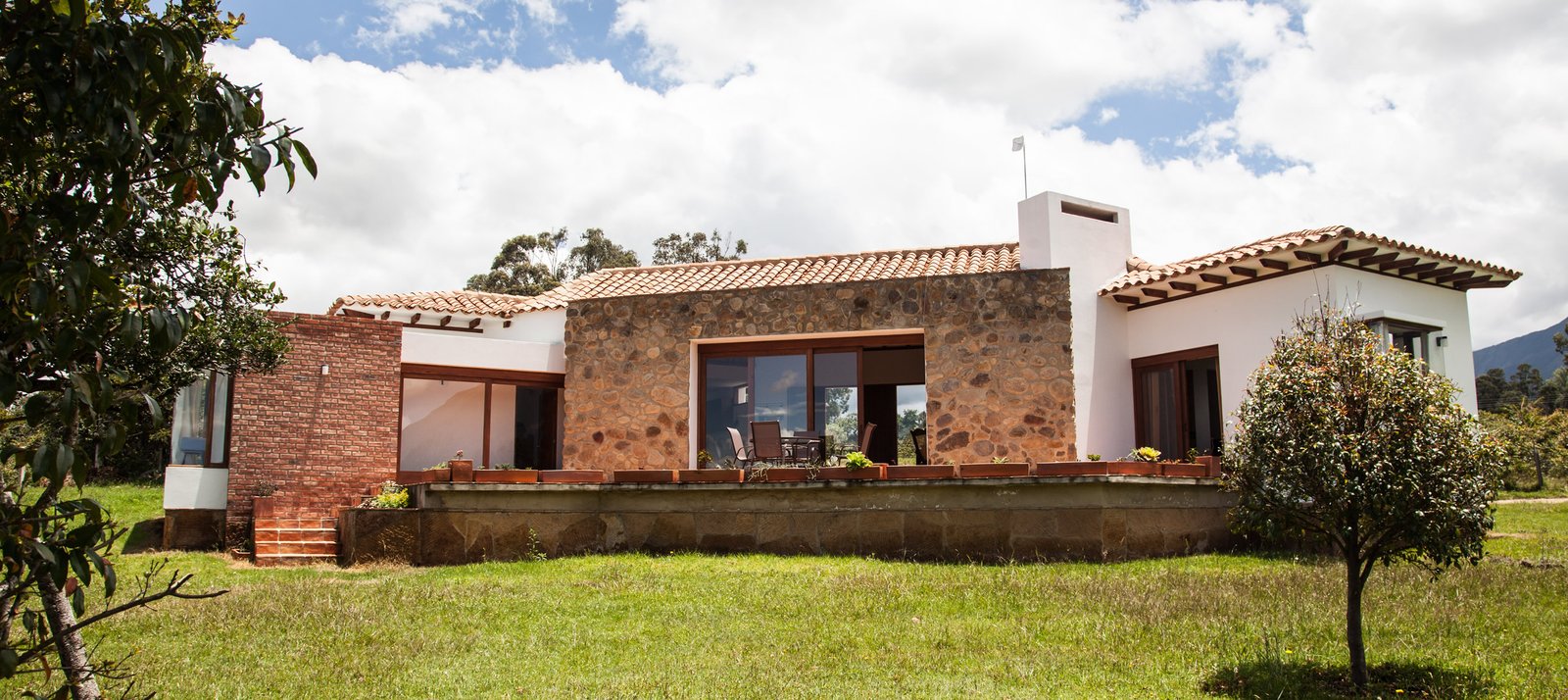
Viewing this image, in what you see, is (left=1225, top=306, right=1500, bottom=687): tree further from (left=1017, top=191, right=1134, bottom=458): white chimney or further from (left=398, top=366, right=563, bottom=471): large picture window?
(left=398, top=366, right=563, bottom=471): large picture window

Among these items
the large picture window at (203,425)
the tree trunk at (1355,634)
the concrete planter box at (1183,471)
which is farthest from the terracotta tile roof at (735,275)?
the tree trunk at (1355,634)

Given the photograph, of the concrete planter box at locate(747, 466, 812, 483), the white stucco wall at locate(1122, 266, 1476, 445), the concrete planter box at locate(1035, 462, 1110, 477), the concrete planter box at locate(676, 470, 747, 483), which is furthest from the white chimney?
the concrete planter box at locate(676, 470, 747, 483)

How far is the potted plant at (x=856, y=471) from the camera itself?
39.0 feet

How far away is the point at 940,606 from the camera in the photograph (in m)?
8.61

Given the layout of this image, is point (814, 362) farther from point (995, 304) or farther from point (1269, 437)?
point (1269, 437)

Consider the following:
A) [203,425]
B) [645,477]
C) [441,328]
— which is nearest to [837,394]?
[645,477]

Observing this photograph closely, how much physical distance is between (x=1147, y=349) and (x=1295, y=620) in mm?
7263

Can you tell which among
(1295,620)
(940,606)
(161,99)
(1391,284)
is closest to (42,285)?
(161,99)

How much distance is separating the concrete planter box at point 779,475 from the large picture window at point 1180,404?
18.0 feet

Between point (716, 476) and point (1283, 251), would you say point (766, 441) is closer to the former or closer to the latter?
point (716, 476)

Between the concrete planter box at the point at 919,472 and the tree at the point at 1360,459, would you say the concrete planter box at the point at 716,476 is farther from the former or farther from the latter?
the tree at the point at 1360,459

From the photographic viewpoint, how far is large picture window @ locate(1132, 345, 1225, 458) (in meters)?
14.3

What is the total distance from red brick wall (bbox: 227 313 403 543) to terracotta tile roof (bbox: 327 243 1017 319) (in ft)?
8.67

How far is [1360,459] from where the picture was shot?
21.2ft
